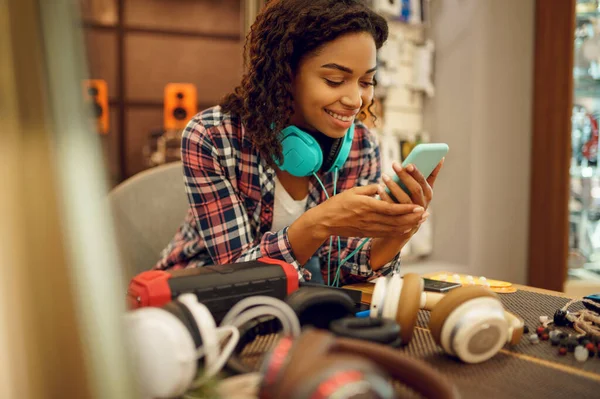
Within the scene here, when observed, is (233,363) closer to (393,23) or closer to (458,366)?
(458,366)

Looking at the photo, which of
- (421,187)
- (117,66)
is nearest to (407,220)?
(421,187)

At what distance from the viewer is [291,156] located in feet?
3.69

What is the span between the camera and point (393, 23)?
277 cm

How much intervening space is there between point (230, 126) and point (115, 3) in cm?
406

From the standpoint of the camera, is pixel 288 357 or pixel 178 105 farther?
pixel 178 105

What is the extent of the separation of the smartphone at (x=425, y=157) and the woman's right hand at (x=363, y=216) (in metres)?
0.03

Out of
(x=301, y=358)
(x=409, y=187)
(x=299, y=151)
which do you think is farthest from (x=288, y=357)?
(x=299, y=151)

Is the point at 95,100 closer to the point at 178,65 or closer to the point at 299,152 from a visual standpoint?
the point at 299,152

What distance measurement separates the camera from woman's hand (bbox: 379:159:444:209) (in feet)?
2.94

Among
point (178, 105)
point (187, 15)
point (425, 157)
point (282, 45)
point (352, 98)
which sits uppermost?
point (187, 15)

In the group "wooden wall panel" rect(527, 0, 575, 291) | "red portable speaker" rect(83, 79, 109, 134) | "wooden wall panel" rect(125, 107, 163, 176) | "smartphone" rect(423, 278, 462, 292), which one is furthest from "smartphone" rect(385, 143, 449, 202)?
"wooden wall panel" rect(125, 107, 163, 176)

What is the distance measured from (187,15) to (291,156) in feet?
14.2

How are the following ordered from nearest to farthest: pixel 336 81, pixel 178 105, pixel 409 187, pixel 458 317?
pixel 458 317, pixel 409 187, pixel 336 81, pixel 178 105

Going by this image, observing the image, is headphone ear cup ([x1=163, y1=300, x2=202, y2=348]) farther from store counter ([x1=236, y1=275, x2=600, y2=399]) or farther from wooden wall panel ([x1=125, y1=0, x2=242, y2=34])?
wooden wall panel ([x1=125, y1=0, x2=242, y2=34])
